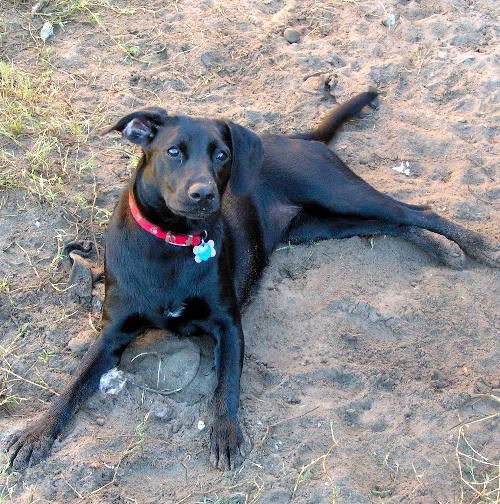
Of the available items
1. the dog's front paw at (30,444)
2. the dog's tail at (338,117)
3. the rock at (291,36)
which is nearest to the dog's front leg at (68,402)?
the dog's front paw at (30,444)

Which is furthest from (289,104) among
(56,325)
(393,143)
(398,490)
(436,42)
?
(398,490)

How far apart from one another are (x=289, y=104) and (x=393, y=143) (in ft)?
2.28

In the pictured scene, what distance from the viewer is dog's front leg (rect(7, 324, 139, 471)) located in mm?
3229

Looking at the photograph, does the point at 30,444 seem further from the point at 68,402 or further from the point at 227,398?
the point at 227,398

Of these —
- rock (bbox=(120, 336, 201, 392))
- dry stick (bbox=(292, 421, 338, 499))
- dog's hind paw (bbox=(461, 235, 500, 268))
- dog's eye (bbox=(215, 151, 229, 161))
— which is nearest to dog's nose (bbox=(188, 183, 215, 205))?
dog's eye (bbox=(215, 151, 229, 161))

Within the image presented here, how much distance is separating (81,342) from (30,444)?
0.60 meters

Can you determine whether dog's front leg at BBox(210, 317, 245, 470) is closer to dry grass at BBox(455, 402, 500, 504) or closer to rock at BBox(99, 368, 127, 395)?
rock at BBox(99, 368, 127, 395)

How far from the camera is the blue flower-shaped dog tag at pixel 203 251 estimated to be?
356 cm

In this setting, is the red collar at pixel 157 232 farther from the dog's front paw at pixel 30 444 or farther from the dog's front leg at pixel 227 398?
the dog's front paw at pixel 30 444

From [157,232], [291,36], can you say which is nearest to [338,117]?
[291,36]

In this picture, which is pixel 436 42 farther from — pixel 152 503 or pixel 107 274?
pixel 152 503

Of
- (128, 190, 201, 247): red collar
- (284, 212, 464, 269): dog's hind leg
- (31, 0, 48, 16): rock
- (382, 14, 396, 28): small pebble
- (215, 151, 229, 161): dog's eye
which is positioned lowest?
Answer: (284, 212, 464, 269): dog's hind leg

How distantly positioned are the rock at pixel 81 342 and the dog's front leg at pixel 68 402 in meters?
0.12

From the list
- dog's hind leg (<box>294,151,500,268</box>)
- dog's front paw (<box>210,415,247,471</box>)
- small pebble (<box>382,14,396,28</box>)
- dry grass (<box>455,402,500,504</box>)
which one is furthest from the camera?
small pebble (<box>382,14,396,28</box>)
